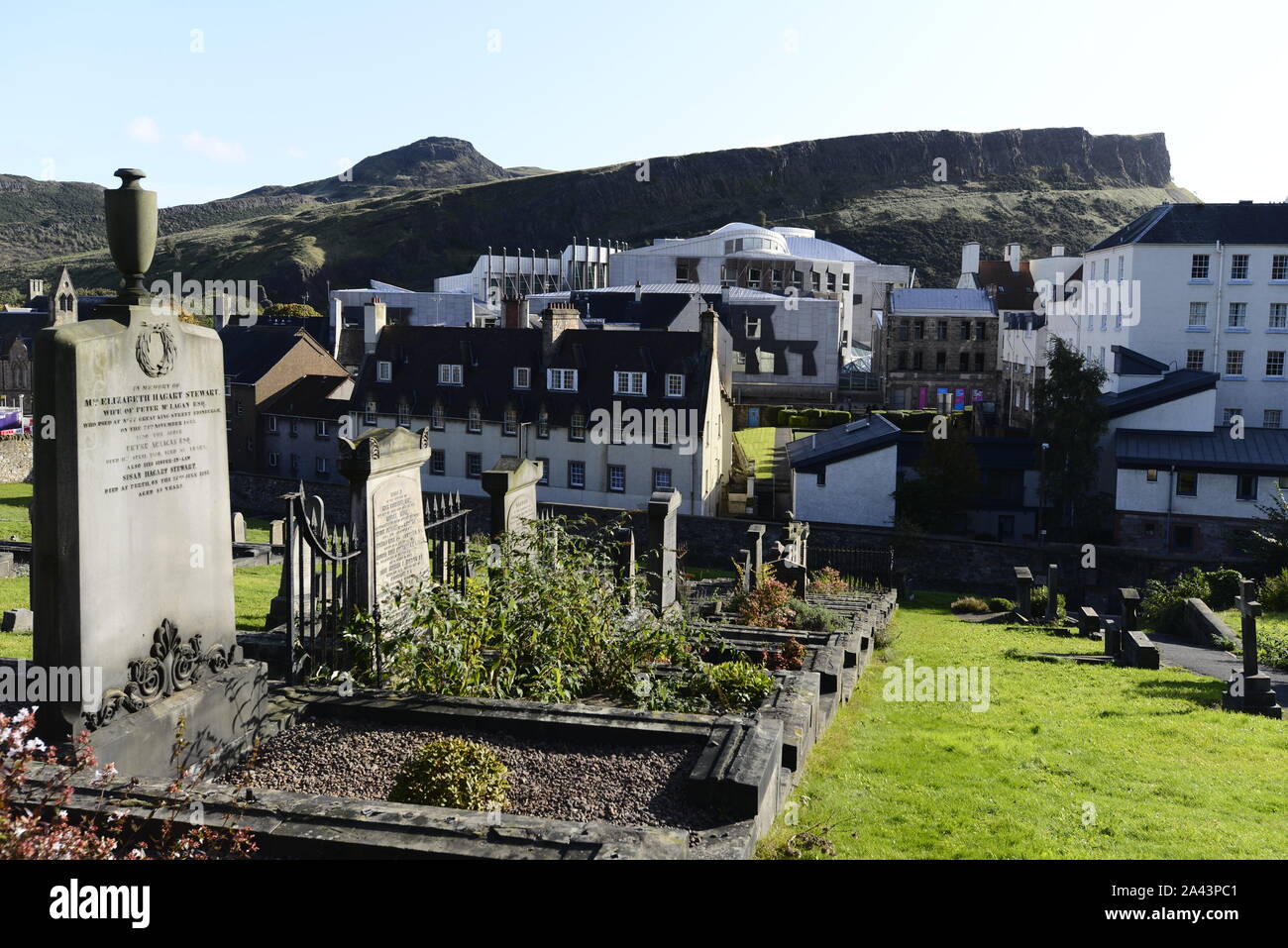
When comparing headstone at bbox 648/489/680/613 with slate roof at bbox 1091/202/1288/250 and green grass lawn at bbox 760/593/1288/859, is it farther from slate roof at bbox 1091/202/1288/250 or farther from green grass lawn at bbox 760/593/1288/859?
slate roof at bbox 1091/202/1288/250

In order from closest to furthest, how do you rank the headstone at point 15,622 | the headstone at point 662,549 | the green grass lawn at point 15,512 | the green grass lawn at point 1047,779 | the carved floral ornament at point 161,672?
the carved floral ornament at point 161,672
the green grass lawn at point 1047,779
the headstone at point 662,549
the headstone at point 15,622
the green grass lawn at point 15,512

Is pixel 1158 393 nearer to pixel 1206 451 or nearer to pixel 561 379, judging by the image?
pixel 1206 451

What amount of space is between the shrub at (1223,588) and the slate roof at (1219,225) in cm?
2397

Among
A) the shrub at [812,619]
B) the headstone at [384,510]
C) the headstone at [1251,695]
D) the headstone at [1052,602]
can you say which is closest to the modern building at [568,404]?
the headstone at [1052,602]

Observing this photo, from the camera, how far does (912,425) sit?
196 feet

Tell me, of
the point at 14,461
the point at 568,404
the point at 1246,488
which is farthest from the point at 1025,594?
the point at 14,461

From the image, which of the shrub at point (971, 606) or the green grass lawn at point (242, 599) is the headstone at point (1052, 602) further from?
the green grass lawn at point (242, 599)

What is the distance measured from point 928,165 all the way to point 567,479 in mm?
156718

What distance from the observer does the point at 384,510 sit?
12.1m

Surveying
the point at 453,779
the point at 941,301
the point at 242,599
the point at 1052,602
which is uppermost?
the point at 941,301

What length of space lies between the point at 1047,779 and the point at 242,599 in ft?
49.8

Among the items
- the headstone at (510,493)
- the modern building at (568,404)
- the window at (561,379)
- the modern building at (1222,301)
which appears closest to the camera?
the headstone at (510,493)

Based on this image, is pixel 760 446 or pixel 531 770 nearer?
pixel 531 770

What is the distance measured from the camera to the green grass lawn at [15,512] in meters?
34.6
